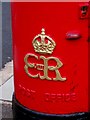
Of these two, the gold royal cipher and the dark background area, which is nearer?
the gold royal cipher

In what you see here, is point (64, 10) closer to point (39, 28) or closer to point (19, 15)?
point (39, 28)

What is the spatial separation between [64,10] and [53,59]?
0.33 meters

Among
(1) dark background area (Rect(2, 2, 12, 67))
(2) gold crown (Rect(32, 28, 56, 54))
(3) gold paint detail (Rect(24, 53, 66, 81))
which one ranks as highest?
(1) dark background area (Rect(2, 2, 12, 67))

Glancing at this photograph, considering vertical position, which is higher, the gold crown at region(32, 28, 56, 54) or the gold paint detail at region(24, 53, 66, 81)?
the gold crown at region(32, 28, 56, 54)

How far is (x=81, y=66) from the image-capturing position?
204 cm

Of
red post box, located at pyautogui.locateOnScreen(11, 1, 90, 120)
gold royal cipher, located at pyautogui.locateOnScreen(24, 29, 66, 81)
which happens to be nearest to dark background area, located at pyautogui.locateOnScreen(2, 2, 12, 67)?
red post box, located at pyautogui.locateOnScreen(11, 1, 90, 120)

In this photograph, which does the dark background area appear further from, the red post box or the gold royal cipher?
the gold royal cipher

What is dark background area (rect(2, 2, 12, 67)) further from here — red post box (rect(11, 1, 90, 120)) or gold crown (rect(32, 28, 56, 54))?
gold crown (rect(32, 28, 56, 54))

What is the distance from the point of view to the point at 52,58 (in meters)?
2.01

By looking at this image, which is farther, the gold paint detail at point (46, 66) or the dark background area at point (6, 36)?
the dark background area at point (6, 36)

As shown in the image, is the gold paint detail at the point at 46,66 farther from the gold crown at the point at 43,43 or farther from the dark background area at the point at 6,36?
→ the dark background area at the point at 6,36

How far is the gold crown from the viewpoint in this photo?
1.97 metres

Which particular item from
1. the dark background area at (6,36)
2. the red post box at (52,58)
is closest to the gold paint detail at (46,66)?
the red post box at (52,58)

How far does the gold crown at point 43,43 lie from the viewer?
6.47 feet
